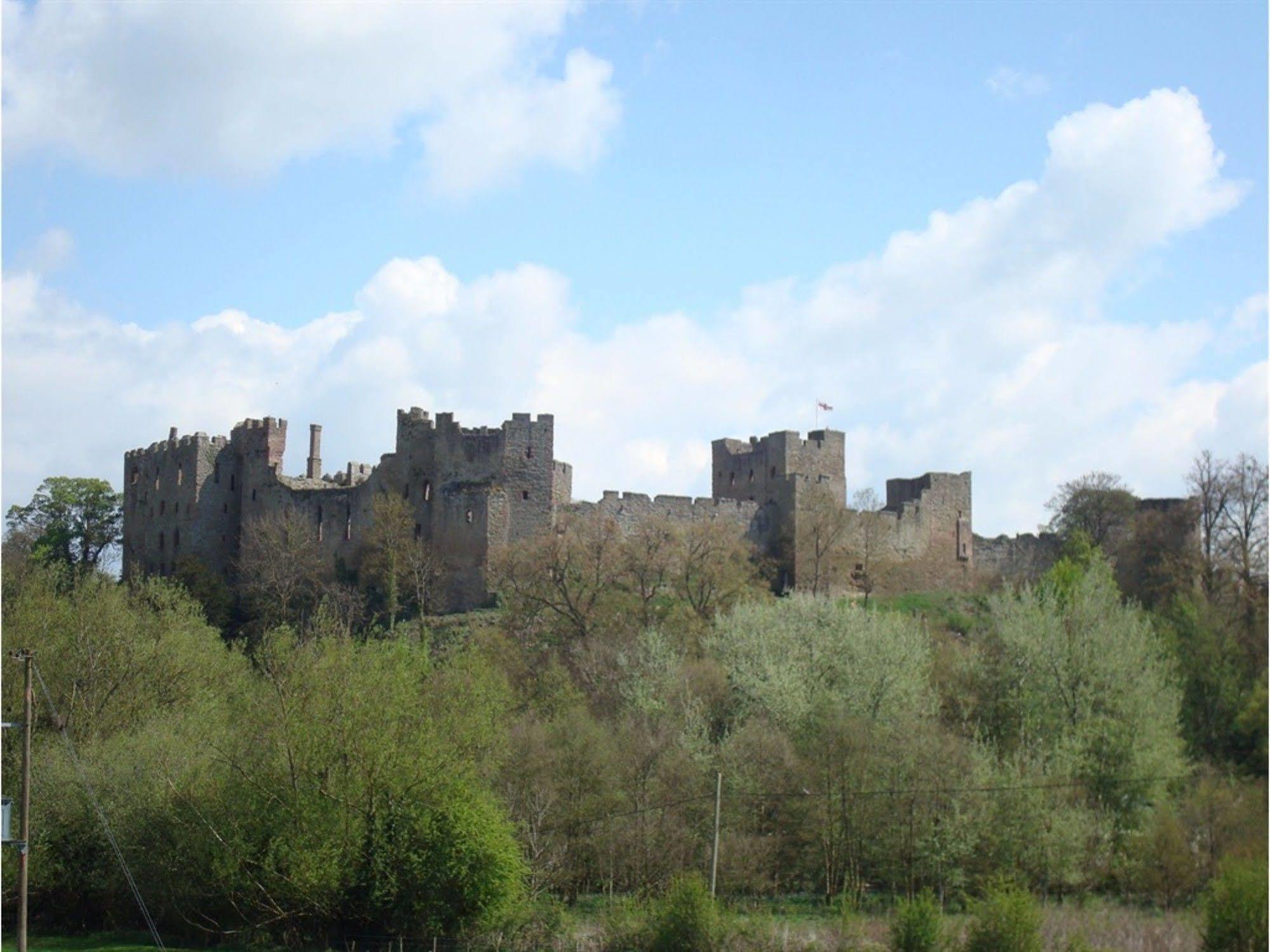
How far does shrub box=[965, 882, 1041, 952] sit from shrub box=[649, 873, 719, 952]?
4510 mm

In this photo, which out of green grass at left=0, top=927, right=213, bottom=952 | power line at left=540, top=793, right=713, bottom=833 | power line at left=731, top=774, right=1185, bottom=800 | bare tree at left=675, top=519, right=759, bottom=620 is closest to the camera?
green grass at left=0, top=927, right=213, bottom=952

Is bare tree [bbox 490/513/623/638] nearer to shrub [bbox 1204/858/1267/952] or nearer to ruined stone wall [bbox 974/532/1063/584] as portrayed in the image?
ruined stone wall [bbox 974/532/1063/584]

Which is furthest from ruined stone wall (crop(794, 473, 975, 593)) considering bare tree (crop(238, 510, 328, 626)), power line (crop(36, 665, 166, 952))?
power line (crop(36, 665, 166, 952))

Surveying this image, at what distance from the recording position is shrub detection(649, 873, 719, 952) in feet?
104

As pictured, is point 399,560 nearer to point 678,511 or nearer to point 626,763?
point 678,511

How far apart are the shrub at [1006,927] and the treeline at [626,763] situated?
4.25 metres

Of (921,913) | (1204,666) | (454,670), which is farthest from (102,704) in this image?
(1204,666)

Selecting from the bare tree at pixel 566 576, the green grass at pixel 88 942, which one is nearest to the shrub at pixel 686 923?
the green grass at pixel 88 942

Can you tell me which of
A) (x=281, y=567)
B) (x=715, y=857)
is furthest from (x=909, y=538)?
(x=715, y=857)

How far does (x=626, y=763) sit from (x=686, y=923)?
28.1ft

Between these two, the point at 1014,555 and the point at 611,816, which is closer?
the point at 611,816

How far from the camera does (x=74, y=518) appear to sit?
73.9 meters

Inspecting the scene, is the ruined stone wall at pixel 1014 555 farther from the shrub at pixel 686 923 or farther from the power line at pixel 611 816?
the shrub at pixel 686 923

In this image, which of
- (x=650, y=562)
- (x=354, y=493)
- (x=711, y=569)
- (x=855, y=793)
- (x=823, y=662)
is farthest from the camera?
(x=354, y=493)
